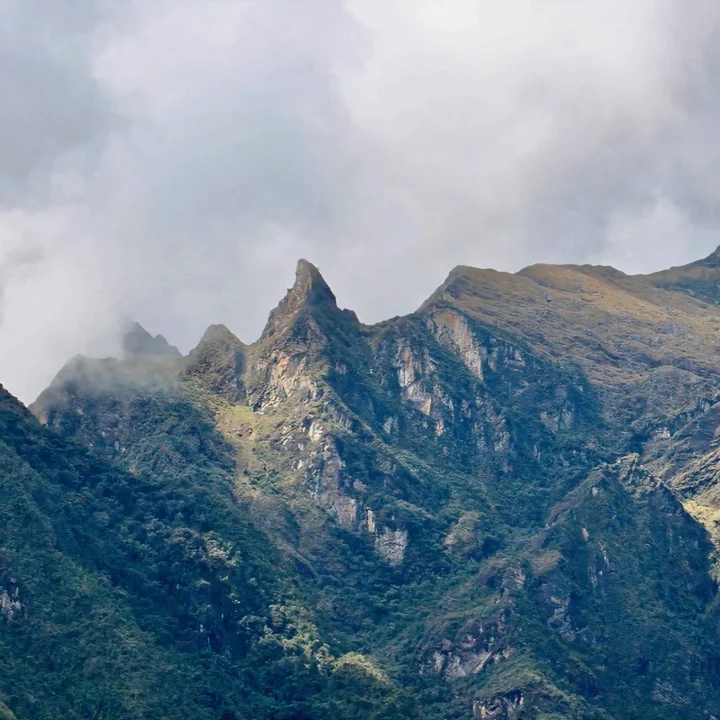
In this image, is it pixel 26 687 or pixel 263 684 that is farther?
pixel 263 684

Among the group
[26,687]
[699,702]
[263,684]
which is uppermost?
[699,702]

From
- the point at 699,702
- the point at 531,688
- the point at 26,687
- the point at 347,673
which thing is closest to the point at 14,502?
the point at 26,687

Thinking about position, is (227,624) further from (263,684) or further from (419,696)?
(419,696)

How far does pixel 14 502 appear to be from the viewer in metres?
199

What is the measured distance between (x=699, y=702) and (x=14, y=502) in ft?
253

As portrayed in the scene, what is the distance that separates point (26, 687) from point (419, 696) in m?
43.0

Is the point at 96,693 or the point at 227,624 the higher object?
the point at 227,624

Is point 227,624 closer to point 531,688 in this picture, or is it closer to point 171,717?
point 171,717

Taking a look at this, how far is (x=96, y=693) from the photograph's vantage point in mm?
183250

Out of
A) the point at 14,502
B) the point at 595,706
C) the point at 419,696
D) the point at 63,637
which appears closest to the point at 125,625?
the point at 63,637

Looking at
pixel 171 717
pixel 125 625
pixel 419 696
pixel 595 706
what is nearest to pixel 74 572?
pixel 125 625

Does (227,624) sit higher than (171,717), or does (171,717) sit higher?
(227,624)

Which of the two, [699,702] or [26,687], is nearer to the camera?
[26,687]

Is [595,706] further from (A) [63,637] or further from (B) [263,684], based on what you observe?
(A) [63,637]
